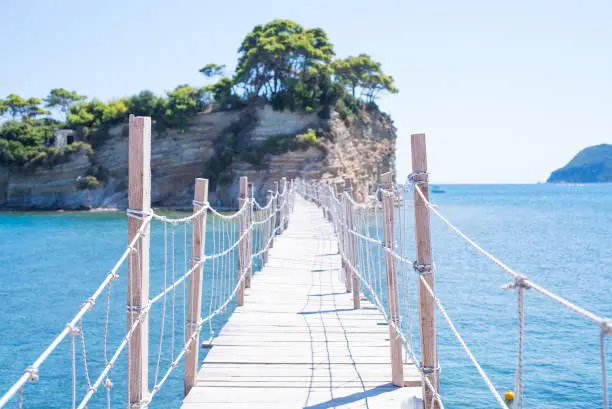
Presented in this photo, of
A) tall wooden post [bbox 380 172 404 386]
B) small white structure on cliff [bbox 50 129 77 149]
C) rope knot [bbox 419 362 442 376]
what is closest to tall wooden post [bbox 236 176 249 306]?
tall wooden post [bbox 380 172 404 386]

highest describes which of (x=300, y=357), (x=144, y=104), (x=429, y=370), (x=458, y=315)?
(x=144, y=104)

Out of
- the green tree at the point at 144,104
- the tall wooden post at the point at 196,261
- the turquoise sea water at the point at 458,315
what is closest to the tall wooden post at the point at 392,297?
the tall wooden post at the point at 196,261

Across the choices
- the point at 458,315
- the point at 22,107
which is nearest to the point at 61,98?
the point at 22,107

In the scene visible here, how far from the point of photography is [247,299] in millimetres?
7535

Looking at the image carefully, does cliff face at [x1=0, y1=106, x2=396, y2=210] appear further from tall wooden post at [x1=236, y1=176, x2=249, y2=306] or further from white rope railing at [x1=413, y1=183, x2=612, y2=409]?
white rope railing at [x1=413, y1=183, x2=612, y2=409]

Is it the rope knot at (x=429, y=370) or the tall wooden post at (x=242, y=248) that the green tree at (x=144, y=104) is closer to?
the tall wooden post at (x=242, y=248)

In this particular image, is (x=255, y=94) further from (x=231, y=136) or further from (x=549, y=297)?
(x=549, y=297)

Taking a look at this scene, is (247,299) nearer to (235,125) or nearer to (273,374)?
(273,374)

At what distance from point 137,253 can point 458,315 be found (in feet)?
35.8

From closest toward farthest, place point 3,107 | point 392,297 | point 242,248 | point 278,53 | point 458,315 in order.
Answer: point 392,297 < point 242,248 < point 458,315 < point 278,53 < point 3,107

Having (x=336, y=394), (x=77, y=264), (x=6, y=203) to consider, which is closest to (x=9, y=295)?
(x=77, y=264)

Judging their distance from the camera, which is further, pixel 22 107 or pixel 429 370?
pixel 22 107

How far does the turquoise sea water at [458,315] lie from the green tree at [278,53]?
54.6 ft

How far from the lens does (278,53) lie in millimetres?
39531
